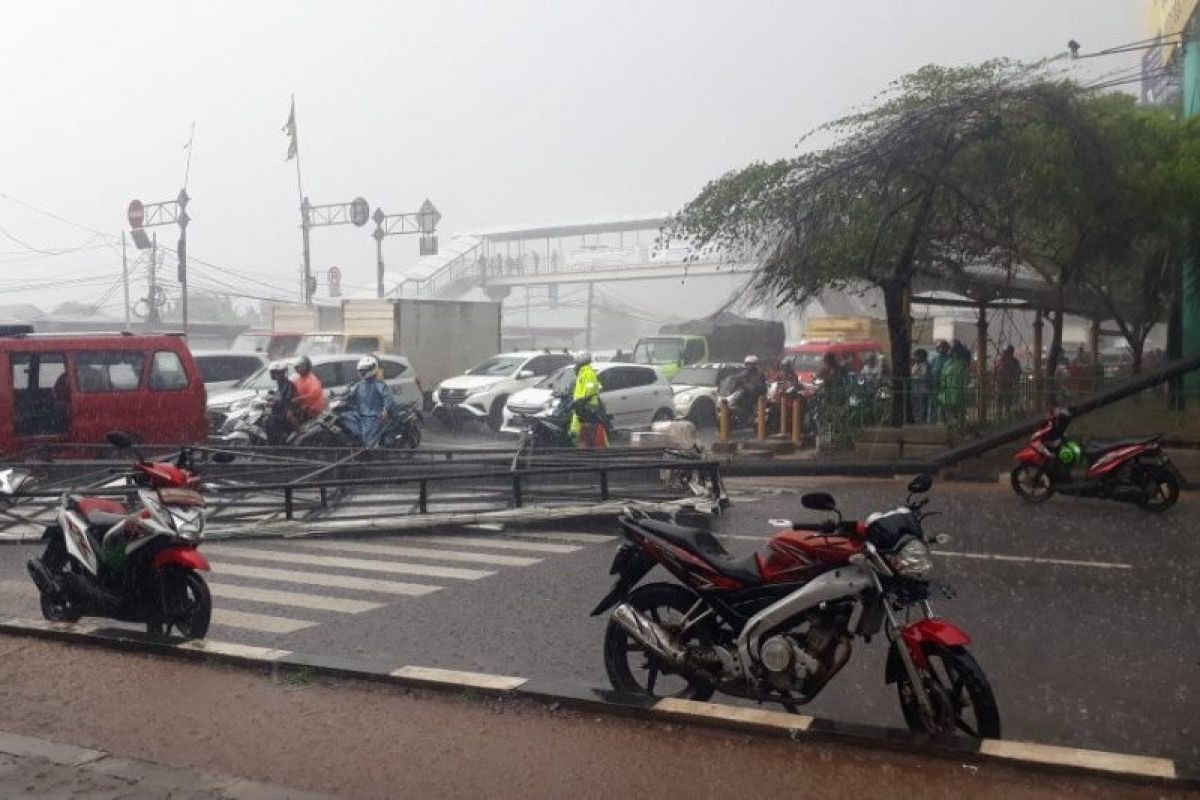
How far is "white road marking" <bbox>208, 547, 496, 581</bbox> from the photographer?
1011 cm

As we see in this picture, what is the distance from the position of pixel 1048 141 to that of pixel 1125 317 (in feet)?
25.8

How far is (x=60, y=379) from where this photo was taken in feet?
50.4

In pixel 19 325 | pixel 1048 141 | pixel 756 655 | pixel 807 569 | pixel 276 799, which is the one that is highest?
pixel 1048 141

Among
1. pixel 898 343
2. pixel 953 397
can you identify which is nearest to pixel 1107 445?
pixel 953 397

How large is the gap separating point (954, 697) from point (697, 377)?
69.2 ft

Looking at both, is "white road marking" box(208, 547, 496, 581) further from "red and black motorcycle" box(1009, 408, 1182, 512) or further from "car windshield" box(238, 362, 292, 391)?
"car windshield" box(238, 362, 292, 391)

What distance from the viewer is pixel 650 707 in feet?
19.3

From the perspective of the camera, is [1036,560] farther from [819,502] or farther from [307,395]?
[307,395]

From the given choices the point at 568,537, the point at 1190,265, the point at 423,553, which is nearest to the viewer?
the point at 423,553

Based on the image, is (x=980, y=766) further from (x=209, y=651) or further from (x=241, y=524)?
(x=241, y=524)

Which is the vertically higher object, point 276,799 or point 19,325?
point 19,325

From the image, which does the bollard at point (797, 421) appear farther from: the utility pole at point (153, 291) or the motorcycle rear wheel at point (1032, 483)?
the utility pole at point (153, 291)

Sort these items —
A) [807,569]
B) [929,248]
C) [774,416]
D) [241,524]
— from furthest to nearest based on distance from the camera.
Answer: [774,416]
[929,248]
[241,524]
[807,569]

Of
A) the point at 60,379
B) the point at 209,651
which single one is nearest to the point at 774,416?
the point at 60,379
